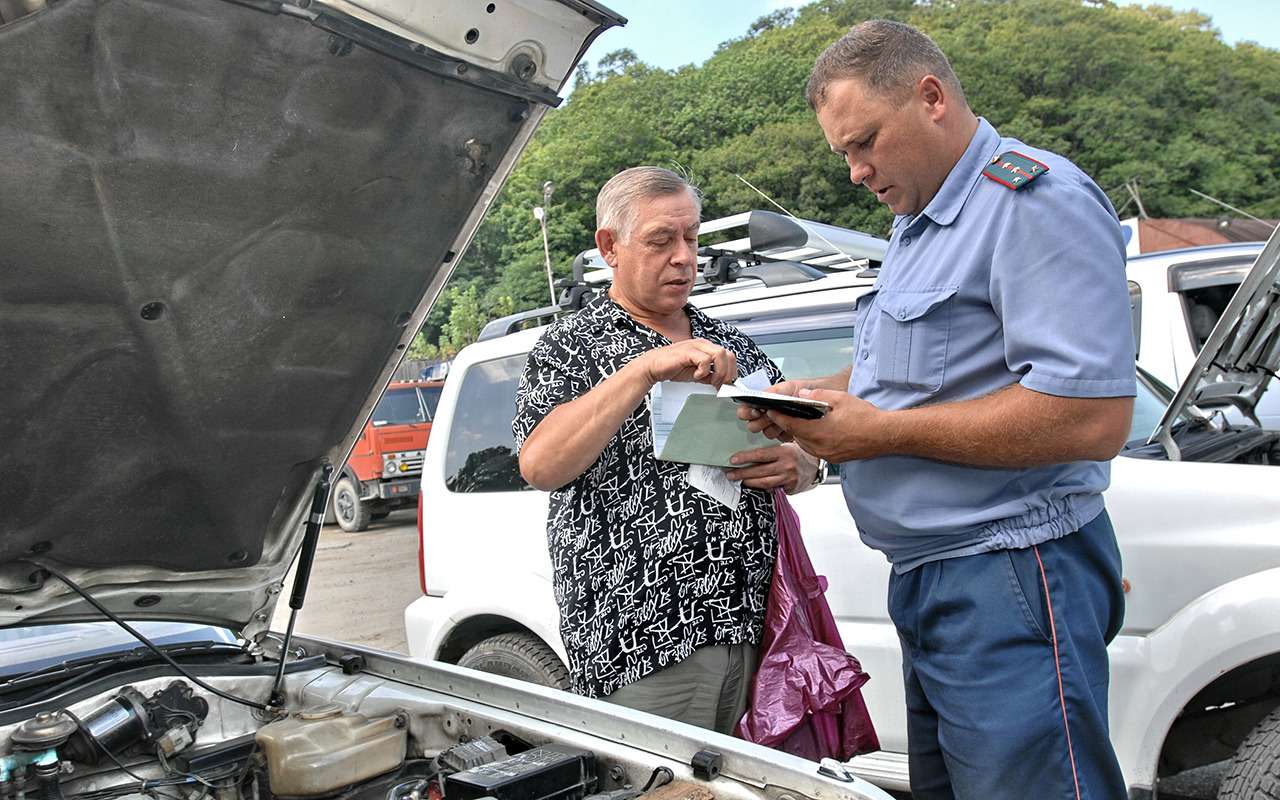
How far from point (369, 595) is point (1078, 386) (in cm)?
850

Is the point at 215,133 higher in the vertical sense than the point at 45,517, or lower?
higher

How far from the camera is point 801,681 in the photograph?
2174 mm

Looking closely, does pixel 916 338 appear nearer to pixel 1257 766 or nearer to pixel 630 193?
pixel 630 193

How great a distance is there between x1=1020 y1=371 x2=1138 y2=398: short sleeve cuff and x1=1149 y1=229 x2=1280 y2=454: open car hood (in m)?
1.55

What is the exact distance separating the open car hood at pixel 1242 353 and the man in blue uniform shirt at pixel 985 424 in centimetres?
143

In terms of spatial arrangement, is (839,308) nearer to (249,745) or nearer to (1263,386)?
(1263,386)

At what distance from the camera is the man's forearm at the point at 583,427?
2031mm

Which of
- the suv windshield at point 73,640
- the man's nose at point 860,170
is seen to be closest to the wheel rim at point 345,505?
the suv windshield at point 73,640

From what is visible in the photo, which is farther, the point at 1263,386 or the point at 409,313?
the point at 1263,386

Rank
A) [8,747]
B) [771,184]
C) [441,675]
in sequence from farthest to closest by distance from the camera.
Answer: [771,184] < [441,675] < [8,747]

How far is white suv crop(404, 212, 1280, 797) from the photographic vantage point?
2.79 metres

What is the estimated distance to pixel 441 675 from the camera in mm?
2414

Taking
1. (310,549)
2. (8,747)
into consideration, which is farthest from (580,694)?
(8,747)

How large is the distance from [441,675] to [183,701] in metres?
0.60
